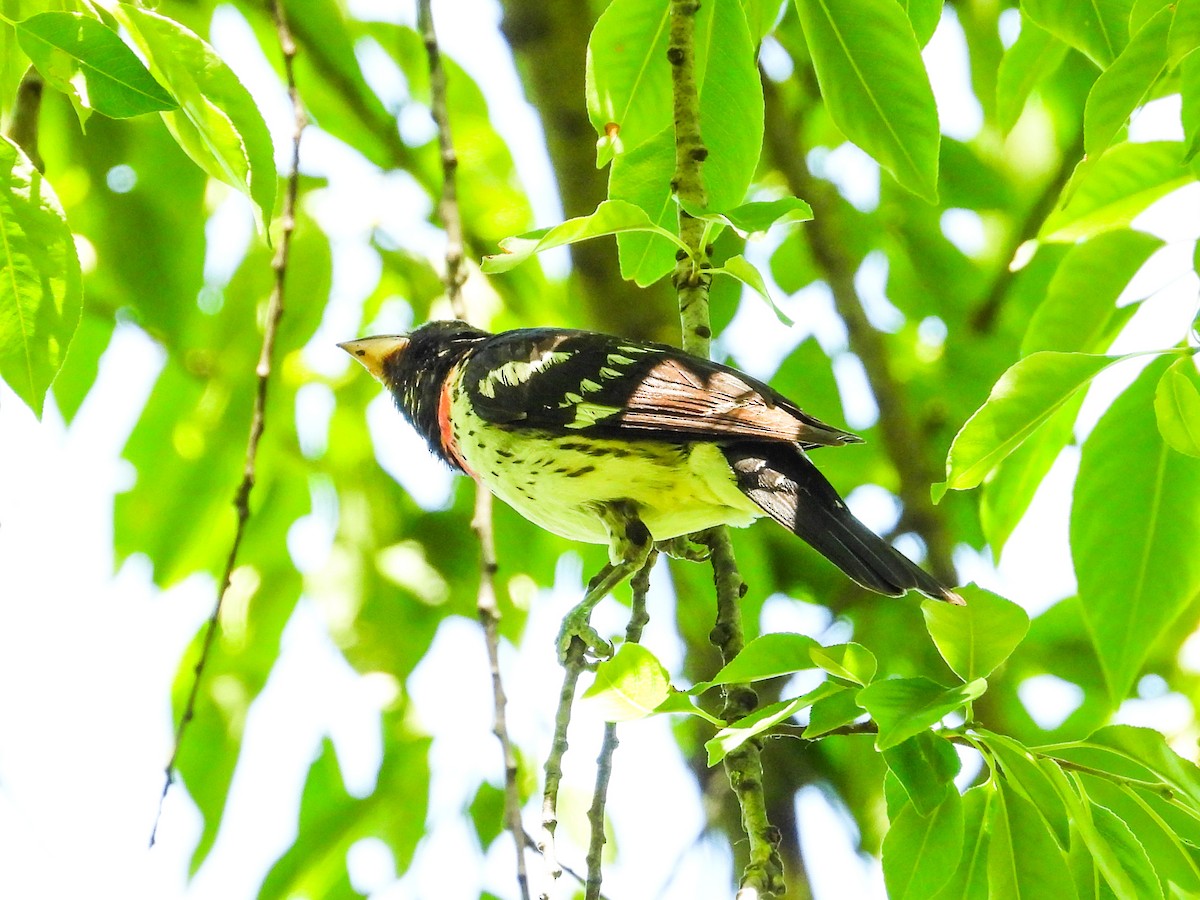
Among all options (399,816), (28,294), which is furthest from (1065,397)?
(399,816)

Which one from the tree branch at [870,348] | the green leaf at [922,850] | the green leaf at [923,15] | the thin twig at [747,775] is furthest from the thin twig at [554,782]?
the tree branch at [870,348]

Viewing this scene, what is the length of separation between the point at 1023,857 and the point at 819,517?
0.94m

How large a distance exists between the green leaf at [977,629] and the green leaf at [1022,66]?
134cm

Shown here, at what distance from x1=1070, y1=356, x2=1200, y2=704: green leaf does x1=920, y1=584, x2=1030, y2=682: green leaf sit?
58 cm

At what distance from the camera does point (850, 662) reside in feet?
5.05

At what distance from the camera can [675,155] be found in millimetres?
2270

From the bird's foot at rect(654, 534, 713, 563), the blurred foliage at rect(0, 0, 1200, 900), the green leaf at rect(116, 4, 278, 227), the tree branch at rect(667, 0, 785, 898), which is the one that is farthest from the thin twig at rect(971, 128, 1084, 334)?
the green leaf at rect(116, 4, 278, 227)

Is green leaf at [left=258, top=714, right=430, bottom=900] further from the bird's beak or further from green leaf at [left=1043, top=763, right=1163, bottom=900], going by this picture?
green leaf at [left=1043, top=763, right=1163, bottom=900]

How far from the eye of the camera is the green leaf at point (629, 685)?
61.4 inches

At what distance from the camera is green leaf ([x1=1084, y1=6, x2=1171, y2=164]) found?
1636 millimetres

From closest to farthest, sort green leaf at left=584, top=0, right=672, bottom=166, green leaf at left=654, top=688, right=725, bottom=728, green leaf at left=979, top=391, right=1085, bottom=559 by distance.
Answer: green leaf at left=654, top=688, right=725, bottom=728 → green leaf at left=584, top=0, right=672, bottom=166 → green leaf at left=979, top=391, right=1085, bottom=559

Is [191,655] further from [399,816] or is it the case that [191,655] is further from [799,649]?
[799,649]

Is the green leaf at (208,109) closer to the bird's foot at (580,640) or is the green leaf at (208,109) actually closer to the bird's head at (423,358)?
the bird's foot at (580,640)

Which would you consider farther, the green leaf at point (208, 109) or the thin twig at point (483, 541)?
the thin twig at point (483, 541)
